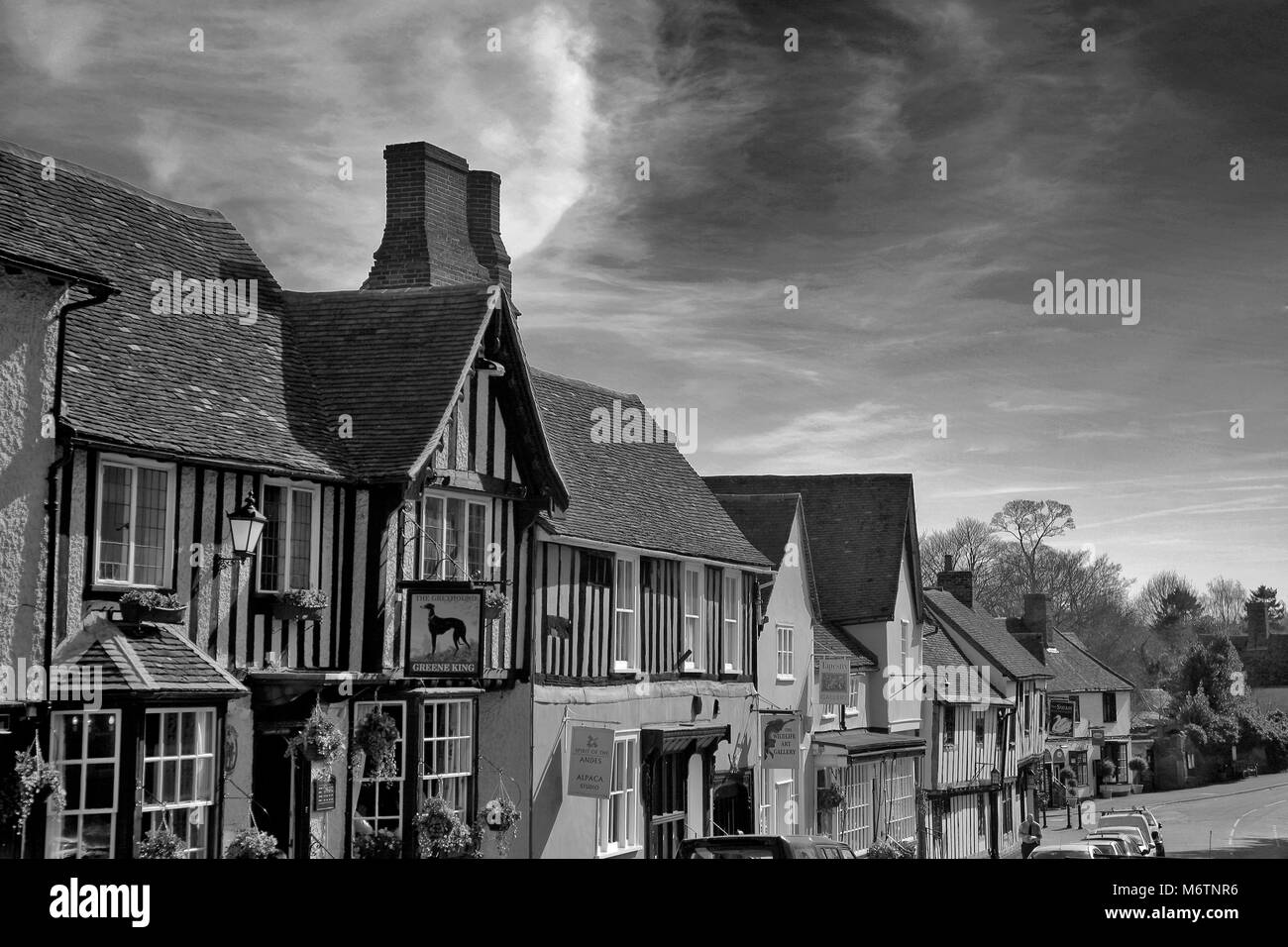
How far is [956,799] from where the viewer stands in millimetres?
40156

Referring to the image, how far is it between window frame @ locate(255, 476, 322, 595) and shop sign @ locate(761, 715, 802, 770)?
526 inches

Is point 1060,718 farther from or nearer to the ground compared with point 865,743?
nearer to the ground

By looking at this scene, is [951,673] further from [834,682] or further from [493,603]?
[493,603]

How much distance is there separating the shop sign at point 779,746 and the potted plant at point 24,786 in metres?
17.0

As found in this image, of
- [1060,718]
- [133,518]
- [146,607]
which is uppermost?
[133,518]

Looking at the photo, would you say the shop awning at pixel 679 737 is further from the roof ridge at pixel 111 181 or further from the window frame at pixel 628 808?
the roof ridge at pixel 111 181

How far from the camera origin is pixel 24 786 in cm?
1130

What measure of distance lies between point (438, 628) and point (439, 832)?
7.68 ft

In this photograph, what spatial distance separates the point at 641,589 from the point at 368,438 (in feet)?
23.2

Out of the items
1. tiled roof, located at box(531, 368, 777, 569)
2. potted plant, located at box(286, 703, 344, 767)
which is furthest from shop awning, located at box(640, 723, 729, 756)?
potted plant, located at box(286, 703, 344, 767)

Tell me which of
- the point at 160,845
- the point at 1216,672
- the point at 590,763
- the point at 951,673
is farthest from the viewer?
the point at 1216,672

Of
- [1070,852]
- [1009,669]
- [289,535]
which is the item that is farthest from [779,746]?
[1009,669]

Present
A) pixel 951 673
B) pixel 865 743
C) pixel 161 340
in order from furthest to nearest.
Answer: pixel 951 673
pixel 865 743
pixel 161 340
